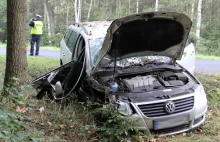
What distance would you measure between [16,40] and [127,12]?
31084mm

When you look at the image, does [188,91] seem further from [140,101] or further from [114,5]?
[114,5]

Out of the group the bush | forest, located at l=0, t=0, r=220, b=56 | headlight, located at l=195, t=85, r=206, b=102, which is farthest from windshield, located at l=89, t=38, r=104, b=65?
forest, located at l=0, t=0, r=220, b=56

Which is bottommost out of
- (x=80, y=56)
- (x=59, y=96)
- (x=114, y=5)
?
(x=59, y=96)

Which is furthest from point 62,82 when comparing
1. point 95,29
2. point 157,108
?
point 157,108

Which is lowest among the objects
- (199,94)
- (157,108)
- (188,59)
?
(157,108)

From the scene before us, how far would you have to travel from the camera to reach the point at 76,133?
4.89 metres

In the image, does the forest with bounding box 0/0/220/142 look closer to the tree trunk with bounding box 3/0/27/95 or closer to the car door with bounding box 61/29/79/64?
the tree trunk with bounding box 3/0/27/95

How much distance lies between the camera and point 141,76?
581 centimetres

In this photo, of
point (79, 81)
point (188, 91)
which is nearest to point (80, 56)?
point (79, 81)

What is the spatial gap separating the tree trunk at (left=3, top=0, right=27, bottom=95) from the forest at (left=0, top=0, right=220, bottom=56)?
2086 cm

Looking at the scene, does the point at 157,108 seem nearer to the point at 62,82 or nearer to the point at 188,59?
the point at 62,82

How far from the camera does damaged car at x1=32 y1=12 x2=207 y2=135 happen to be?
4992 mm

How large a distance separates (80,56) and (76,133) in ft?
7.65

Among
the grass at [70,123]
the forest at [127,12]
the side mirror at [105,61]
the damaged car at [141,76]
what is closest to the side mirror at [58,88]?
the damaged car at [141,76]
